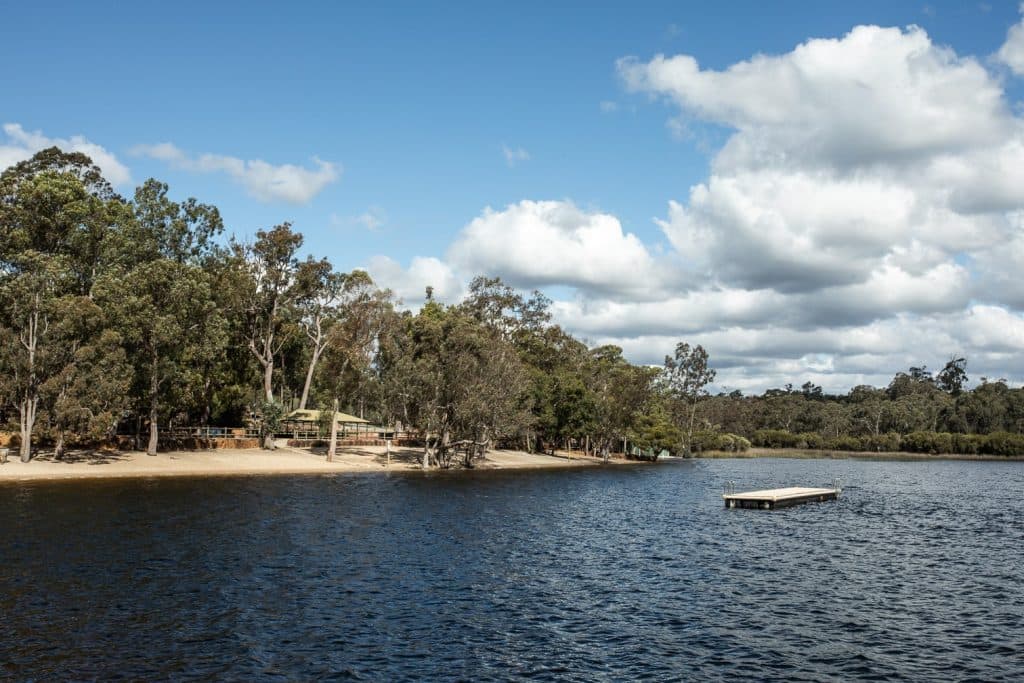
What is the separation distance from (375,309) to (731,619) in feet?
250

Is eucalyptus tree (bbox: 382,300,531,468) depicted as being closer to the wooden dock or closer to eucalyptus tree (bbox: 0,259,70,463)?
the wooden dock

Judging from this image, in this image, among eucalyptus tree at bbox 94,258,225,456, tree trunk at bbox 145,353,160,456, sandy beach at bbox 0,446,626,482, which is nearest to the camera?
sandy beach at bbox 0,446,626,482

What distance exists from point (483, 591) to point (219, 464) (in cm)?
5935

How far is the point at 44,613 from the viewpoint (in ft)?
85.9

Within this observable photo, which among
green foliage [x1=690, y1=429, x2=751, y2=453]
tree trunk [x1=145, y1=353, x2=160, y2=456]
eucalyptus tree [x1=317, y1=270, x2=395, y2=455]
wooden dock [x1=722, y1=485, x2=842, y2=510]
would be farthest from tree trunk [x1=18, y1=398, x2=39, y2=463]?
green foliage [x1=690, y1=429, x2=751, y2=453]

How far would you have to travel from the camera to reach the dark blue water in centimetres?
2312

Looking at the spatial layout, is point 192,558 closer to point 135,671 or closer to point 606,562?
point 135,671

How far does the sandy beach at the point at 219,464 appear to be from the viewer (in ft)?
230

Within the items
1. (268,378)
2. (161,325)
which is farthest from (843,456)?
(161,325)

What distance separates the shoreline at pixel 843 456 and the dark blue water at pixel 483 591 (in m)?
130

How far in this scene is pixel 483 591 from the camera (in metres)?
32.3

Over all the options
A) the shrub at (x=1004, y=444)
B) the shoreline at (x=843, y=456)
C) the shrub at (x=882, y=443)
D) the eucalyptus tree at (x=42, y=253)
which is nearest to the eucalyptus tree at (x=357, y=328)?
the eucalyptus tree at (x=42, y=253)

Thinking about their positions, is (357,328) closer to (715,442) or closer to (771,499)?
(771,499)

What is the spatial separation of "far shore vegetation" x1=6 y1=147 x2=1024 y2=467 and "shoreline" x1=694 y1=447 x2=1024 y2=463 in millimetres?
65764
